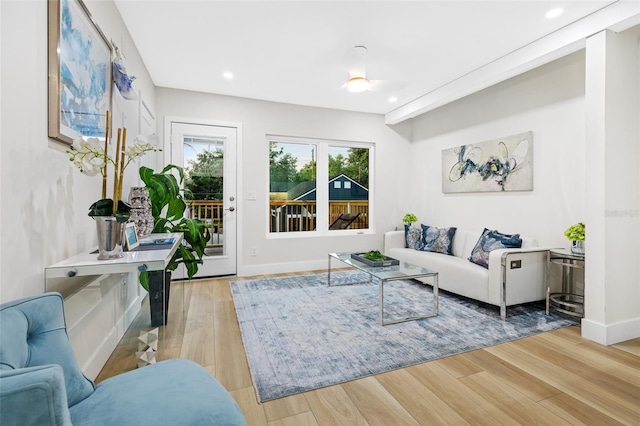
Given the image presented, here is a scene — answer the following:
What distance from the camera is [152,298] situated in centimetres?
266

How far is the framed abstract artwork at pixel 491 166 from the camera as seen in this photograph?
3.46 metres

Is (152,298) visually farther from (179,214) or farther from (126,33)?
(126,33)

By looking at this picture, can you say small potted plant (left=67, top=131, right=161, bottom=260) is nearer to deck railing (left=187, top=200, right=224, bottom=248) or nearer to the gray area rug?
the gray area rug

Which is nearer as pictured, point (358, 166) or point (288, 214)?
point (288, 214)

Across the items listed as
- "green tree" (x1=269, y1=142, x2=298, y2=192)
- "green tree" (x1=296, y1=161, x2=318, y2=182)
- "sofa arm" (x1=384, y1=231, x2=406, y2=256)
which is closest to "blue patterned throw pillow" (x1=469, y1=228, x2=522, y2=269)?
"sofa arm" (x1=384, y1=231, x2=406, y2=256)

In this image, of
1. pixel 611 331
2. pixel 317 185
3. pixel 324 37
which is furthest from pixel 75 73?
pixel 611 331

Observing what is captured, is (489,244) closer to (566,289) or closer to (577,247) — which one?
(577,247)

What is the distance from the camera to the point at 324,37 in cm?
283

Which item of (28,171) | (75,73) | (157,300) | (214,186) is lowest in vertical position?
(157,300)

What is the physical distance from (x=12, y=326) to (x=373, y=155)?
490 cm

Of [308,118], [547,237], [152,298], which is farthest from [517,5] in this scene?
[152,298]

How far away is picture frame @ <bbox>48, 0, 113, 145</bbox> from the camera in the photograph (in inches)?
57.4

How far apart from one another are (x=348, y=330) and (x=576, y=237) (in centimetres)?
218

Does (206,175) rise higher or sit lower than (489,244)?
higher
